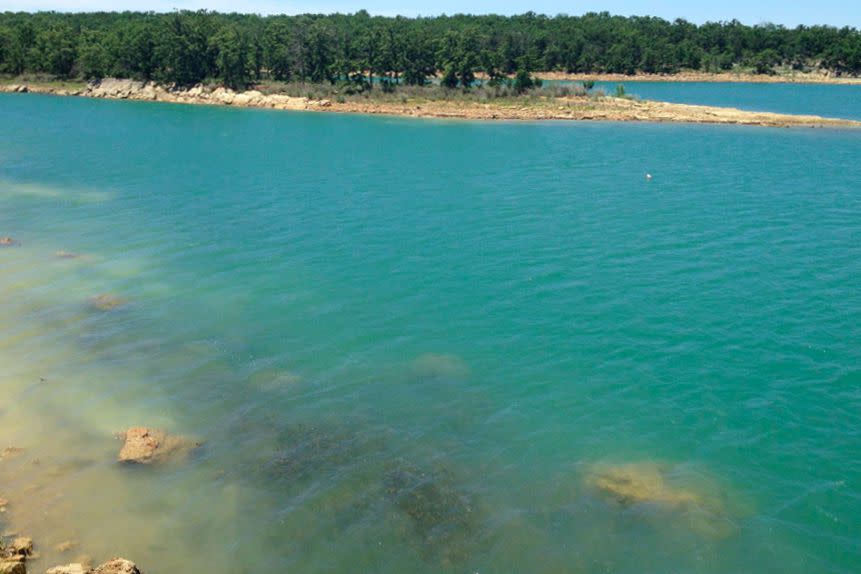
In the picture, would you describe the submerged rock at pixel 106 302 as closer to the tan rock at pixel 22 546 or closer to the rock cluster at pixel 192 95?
the tan rock at pixel 22 546

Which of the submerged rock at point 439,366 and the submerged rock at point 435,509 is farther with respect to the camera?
the submerged rock at point 439,366

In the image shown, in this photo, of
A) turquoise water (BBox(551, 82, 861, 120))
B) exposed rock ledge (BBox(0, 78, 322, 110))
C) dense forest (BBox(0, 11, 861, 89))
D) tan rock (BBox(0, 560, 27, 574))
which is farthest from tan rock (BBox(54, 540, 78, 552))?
turquoise water (BBox(551, 82, 861, 120))

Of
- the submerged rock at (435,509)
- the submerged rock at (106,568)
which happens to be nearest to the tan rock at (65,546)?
the submerged rock at (106,568)

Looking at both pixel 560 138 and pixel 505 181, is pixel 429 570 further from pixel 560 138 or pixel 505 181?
pixel 560 138

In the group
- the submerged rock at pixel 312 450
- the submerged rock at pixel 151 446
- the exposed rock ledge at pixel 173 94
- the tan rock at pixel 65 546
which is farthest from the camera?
the exposed rock ledge at pixel 173 94

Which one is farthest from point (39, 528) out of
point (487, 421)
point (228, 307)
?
point (228, 307)

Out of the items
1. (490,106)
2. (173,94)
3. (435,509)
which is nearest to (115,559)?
(435,509)

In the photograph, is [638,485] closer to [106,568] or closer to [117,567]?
[117,567]

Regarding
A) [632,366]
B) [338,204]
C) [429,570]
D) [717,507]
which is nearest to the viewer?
[429,570]
